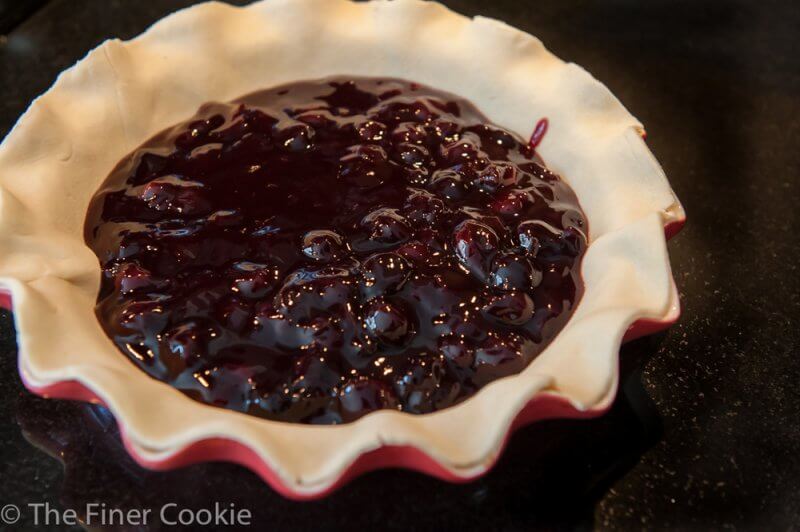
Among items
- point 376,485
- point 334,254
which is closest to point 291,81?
point 334,254

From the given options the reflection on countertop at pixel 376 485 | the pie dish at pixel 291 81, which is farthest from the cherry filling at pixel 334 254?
the reflection on countertop at pixel 376 485

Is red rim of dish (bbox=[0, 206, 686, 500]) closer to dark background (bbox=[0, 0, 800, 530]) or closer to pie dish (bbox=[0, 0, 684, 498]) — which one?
pie dish (bbox=[0, 0, 684, 498])

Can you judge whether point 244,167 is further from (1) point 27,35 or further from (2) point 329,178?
(1) point 27,35

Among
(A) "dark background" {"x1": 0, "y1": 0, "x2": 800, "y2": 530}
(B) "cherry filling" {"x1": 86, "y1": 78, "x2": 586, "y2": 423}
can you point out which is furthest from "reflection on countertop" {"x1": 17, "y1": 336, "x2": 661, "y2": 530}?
(B) "cherry filling" {"x1": 86, "y1": 78, "x2": 586, "y2": 423}

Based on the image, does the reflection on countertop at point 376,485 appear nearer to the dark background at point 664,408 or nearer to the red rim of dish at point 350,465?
the dark background at point 664,408

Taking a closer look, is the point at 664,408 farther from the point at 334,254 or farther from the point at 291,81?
the point at 291,81

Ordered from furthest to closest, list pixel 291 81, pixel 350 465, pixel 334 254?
pixel 291 81
pixel 334 254
pixel 350 465
